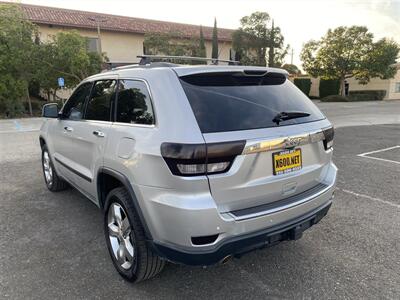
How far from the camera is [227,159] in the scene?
2172 mm

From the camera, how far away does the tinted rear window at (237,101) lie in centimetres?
230

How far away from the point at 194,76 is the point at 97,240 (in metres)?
2.14

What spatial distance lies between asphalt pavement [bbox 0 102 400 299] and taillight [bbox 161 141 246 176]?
1.12m

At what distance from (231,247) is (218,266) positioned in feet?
2.91

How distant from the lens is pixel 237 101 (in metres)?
2.49

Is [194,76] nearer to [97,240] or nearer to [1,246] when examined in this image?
[97,240]

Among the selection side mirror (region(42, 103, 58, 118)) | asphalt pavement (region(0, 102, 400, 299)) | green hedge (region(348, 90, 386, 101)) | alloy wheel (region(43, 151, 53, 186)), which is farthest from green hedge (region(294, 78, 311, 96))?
side mirror (region(42, 103, 58, 118))

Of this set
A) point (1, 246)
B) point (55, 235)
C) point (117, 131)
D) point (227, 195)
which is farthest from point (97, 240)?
point (227, 195)

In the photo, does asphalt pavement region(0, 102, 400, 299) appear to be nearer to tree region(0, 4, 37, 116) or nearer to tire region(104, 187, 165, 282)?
tire region(104, 187, 165, 282)

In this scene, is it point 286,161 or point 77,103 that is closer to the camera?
point 286,161

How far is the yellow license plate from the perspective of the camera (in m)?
2.41

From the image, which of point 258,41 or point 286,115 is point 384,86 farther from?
point 286,115

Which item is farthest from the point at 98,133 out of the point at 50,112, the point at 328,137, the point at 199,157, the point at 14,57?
the point at 14,57

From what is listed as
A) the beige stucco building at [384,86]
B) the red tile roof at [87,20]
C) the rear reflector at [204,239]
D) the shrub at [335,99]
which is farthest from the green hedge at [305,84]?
the rear reflector at [204,239]
